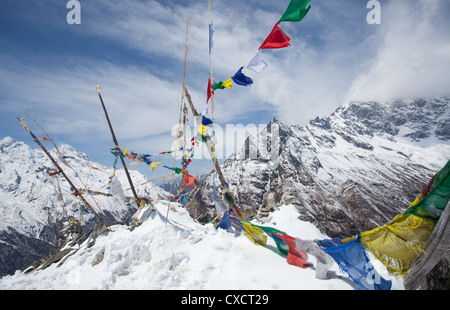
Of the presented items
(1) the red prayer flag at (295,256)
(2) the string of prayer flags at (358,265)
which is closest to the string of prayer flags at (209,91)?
(1) the red prayer flag at (295,256)

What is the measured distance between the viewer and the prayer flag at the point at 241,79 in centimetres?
742

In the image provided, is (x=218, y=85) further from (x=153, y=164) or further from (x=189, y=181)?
(x=189, y=181)

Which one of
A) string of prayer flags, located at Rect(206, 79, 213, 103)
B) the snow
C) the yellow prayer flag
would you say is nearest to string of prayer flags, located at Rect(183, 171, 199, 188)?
the yellow prayer flag

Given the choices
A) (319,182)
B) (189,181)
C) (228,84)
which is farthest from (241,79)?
(319,182)

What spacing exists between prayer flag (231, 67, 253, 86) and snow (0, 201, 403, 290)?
6.06 m

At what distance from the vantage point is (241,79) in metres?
7.52

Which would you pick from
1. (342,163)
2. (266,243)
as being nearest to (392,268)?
(266,243)

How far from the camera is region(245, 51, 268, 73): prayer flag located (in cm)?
679

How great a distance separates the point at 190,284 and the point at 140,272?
210 centimetres

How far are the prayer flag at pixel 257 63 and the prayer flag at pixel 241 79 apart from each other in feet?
1.83

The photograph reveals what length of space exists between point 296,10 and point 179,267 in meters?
8.62

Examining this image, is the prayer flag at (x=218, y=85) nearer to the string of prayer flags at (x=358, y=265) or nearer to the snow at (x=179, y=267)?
the snow at (x=179, y=267)

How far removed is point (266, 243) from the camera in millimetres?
8398
